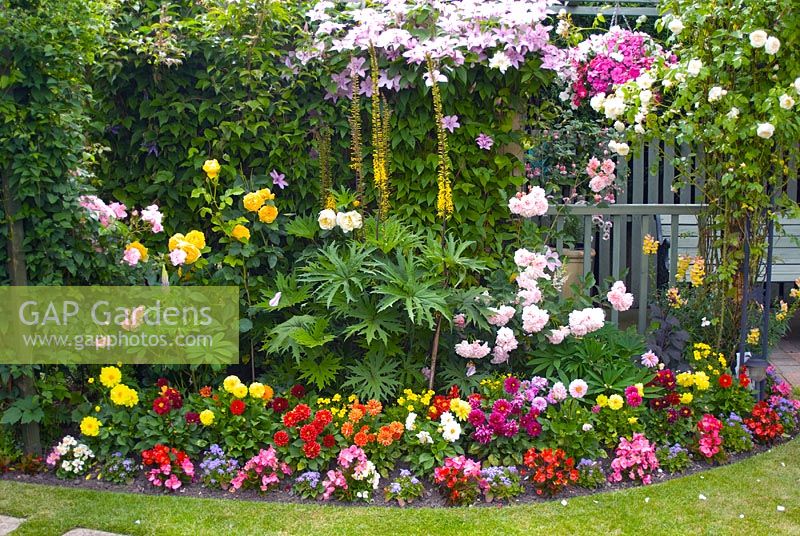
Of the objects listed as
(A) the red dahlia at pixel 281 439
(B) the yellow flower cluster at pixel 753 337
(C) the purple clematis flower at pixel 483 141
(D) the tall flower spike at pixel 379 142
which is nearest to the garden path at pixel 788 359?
(B) the yellow flower cluster at pixel 753 337

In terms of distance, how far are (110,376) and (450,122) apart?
1.95 metres

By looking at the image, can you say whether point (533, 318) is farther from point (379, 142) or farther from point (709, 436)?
point (379, 142)

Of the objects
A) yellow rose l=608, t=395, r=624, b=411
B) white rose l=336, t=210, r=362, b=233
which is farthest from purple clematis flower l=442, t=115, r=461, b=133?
yellow rose l=608, t=395, r=624, b=411

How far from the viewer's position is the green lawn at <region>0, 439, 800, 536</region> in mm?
2711

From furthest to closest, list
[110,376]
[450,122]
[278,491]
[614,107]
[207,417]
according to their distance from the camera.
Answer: [450,122]
[614,107]
[110,376]
[207,417]
[278,491]

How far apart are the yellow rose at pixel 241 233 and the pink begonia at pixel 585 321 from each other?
154 centimetres

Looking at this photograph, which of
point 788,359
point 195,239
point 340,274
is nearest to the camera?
point 340,274

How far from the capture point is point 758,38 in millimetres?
3312

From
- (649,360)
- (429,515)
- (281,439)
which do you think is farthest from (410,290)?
(649,360)

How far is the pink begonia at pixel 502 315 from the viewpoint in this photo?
11.3 ft

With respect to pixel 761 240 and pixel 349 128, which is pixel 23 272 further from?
pixel 761 240

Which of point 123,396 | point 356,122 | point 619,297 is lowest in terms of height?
point 123,396

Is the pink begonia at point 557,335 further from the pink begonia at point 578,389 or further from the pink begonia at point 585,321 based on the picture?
the pink begonia at point 578,389

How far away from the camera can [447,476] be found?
9.67ft
